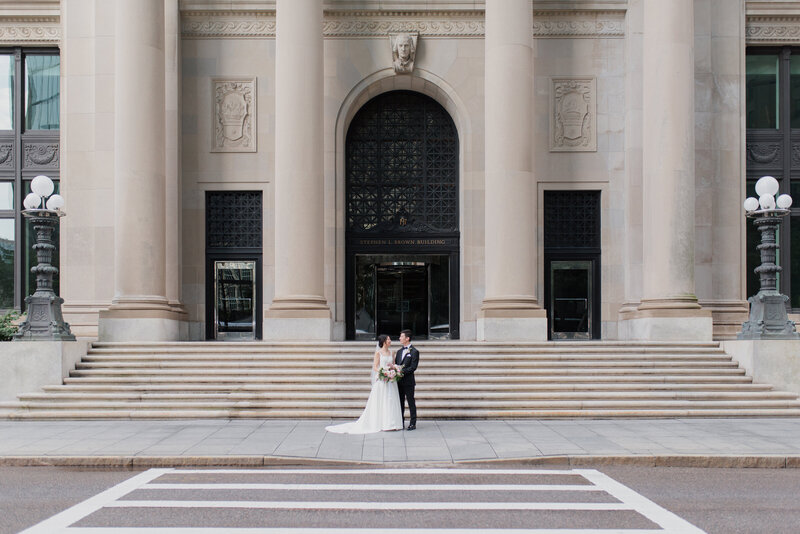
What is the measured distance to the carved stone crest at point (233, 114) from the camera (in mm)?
27641

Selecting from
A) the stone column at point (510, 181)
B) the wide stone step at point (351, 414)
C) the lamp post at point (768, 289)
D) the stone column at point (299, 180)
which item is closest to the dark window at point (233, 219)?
the stone column at point (299, 180)

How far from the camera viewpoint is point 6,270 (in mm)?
A: 27922

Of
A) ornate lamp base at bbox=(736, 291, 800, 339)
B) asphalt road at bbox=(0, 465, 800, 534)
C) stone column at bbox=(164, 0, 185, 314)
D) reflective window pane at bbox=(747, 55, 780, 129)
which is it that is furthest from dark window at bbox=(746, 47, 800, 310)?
stone column at bbox=(164, 0, 185, 314)

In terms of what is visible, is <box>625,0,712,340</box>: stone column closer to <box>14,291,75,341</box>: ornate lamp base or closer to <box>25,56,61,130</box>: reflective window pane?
<box>14,291,75,341</box>: ornate lamp base

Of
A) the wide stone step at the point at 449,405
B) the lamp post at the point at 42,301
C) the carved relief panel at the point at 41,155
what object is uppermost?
the carved relief panel at the point at 41,155

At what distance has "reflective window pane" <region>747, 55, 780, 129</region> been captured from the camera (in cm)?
2783

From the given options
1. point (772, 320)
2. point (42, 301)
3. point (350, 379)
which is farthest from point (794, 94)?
point (42, 301)

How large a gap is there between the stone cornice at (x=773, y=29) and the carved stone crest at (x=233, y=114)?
16.8 meters

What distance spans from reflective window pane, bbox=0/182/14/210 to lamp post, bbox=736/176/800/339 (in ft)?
76.2

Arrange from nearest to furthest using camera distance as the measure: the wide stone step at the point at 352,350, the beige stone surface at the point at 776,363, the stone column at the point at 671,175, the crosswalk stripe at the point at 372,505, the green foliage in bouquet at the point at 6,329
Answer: the crosswalk stripe at the point at 372,505
the beige stone surface at the point at 776,363
the wide stone step at the point at 352,350
the green foliage in bouquet at the point at 6,329
the stone column at the point at 671,175

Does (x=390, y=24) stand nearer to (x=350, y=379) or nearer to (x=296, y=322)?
(x=296, y=322)

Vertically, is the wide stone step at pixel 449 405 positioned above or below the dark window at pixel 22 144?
below

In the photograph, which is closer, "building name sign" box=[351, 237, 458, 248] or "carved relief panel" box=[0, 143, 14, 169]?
"carved relief panel" box=[0, 143, 14, 169]

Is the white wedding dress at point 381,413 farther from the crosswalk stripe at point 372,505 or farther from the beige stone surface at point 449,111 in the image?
the beige stone surface at point 449,111
